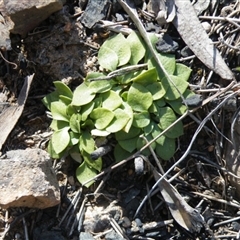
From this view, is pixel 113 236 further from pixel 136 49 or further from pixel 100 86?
pixel 136 49

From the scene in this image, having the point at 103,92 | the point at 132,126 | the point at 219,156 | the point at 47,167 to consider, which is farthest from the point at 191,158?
the point at 47,167

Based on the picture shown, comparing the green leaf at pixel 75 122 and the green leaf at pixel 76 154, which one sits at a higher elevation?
the green leaf at pixel 75 122

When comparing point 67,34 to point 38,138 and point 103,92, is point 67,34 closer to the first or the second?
point 103,92

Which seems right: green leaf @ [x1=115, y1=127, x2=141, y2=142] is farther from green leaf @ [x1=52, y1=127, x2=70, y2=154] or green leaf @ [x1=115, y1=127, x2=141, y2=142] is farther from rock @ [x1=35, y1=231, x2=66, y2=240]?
rock @ [x1=35, y1=231, x2=66, y2=240]

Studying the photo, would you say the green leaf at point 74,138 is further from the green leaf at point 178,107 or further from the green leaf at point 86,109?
the green leaf at point 178,107

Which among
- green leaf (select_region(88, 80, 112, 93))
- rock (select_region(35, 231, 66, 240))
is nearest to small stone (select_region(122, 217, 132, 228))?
rock (select_region(35, 231, 66, 240))

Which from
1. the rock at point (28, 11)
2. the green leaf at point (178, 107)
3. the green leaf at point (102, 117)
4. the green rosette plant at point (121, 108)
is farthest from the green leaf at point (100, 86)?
the rock at point (28, 11)

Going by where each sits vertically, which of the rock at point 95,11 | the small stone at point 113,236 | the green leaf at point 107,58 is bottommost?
the small stone at point 113,236
